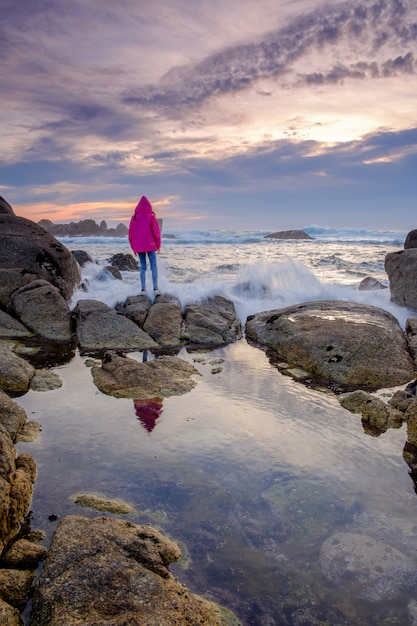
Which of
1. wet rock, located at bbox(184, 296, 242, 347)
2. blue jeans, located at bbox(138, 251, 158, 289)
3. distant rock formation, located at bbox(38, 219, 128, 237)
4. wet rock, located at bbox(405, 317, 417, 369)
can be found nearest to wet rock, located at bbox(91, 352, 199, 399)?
wet rock, located at bbox(184, 296, 242, 347)

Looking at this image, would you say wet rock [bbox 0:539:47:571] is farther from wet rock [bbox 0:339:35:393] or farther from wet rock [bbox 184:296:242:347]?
wet rock [bbox 184:296:242:347]

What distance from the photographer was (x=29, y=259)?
39.7ft

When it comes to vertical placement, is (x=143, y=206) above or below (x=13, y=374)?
above

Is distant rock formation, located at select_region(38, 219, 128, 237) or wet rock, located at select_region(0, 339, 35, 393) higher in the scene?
distant rock formation, located at select_region(38, 219, 128, 237)

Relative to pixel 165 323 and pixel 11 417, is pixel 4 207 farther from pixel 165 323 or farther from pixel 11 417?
pixel 11 417

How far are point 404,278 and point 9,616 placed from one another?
37.0 ft

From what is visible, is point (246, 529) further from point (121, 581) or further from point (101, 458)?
point (101, 458)

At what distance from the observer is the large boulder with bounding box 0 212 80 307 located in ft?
37.5

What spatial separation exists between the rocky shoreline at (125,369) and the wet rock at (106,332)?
0.03 metres

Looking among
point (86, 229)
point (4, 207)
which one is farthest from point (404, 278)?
point (86, 229)

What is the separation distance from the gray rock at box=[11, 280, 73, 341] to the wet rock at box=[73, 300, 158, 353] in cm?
32

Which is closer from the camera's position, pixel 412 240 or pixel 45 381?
pixel 45 381

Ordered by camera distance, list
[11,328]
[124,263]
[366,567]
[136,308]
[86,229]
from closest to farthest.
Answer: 1. [366,567]
2. [11,328]
3. [136,308]
4. [124,263]
5. [86,229]

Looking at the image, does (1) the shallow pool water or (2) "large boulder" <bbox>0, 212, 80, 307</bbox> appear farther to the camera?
(2) "large boulder" <bbox>0, 212, 80, 307</bbox>
